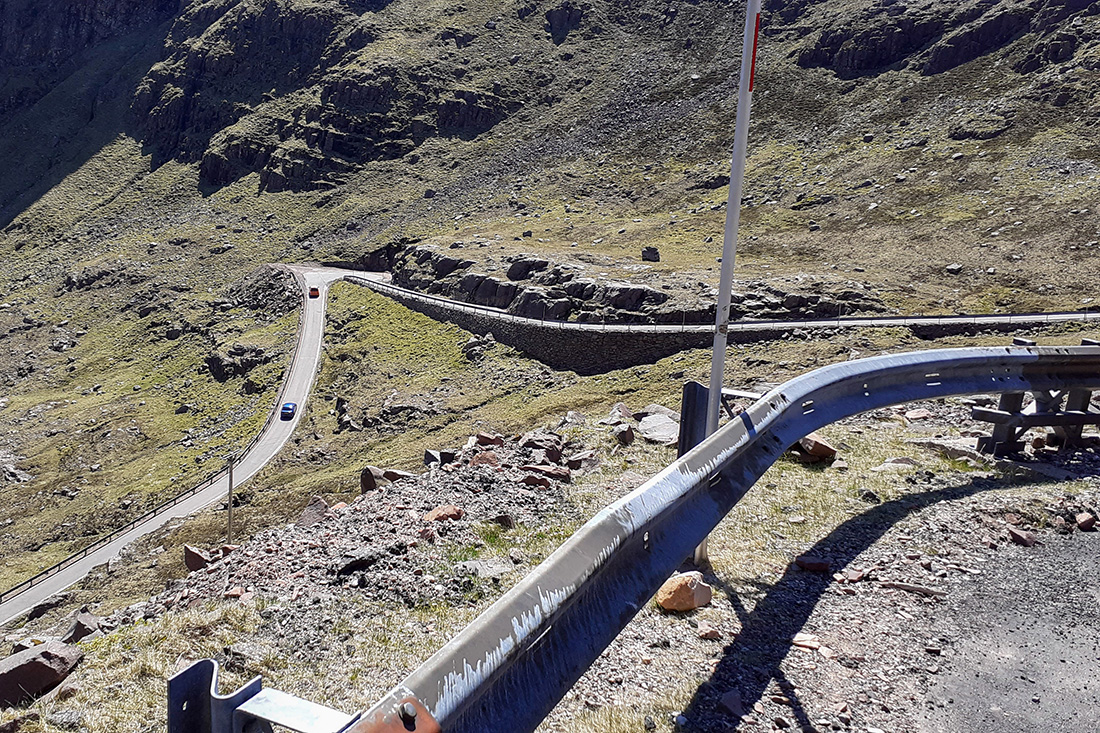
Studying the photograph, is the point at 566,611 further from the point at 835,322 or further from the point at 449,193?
the point at 449,193

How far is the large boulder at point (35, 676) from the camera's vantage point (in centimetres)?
598

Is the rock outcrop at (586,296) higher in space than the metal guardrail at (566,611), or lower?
lower

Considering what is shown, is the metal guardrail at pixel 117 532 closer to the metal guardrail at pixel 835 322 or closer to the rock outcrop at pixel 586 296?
the metal guardrail at pixel 835 322

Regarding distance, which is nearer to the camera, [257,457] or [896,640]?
[896,640]

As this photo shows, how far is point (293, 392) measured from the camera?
44.7 meters

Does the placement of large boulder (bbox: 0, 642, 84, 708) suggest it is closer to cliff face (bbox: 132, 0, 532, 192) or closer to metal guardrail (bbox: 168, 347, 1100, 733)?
metal guardrail (bbox: 168, 347, 1100, 733)

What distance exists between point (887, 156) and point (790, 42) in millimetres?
37992

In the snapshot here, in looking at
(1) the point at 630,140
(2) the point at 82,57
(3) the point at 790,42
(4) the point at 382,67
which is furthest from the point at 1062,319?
(2) the point at 82,57

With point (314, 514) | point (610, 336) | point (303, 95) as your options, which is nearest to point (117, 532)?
point (314, 514)

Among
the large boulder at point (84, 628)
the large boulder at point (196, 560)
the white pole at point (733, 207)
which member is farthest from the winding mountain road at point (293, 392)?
the white pole at point (733, 207)

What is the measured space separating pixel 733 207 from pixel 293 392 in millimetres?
42758

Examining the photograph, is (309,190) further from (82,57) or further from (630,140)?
(82,57)

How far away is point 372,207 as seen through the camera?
8969cm

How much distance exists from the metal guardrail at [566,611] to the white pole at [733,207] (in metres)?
0.36
